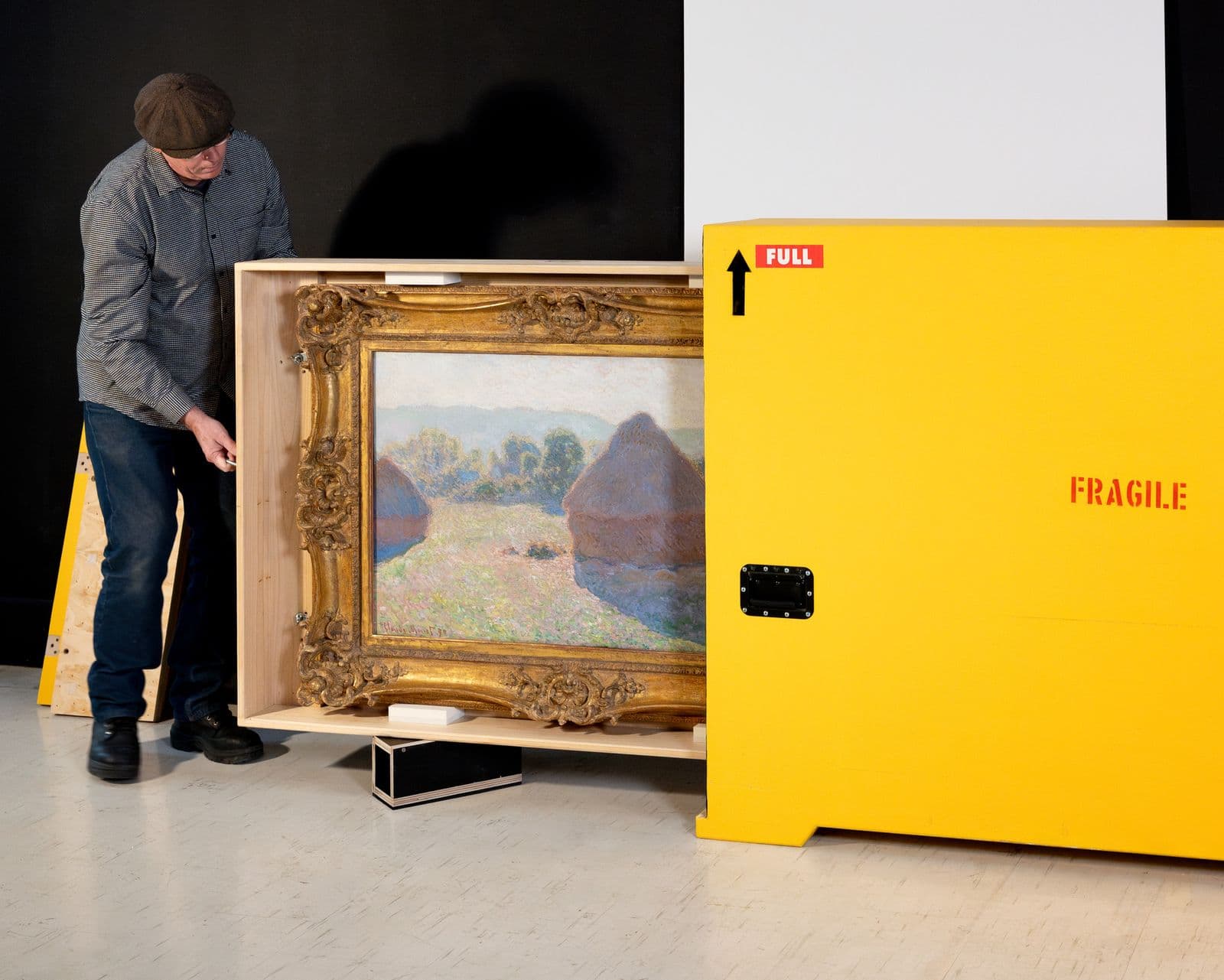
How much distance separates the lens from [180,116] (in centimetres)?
361

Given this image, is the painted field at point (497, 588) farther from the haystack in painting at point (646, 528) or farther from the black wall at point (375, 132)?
the black wall at point (375, 132)

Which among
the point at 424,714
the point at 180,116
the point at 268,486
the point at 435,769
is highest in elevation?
the point at 180,116

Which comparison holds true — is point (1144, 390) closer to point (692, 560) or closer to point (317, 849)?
point (692, 560)

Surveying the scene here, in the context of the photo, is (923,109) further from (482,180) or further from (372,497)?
(372,497)

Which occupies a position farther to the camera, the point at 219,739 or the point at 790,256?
the point at 219,739

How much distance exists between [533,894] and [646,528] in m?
0.90

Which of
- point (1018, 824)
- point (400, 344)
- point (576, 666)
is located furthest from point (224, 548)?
point (1018, 824)

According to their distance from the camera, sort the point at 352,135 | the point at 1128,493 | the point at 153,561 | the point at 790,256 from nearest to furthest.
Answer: the point at 1128,493, the point at 790,256, the point at 153,561, the point at 352,135

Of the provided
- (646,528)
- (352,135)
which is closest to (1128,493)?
(646,528)

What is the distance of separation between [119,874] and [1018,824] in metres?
1.89

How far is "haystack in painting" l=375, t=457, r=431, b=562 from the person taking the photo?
12.0 feet

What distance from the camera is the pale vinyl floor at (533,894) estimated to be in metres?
2.75

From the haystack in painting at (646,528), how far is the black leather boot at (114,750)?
1.28 metres

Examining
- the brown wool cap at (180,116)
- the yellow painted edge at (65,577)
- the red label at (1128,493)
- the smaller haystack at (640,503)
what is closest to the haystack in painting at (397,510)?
the smaller haystack at (640,503)
